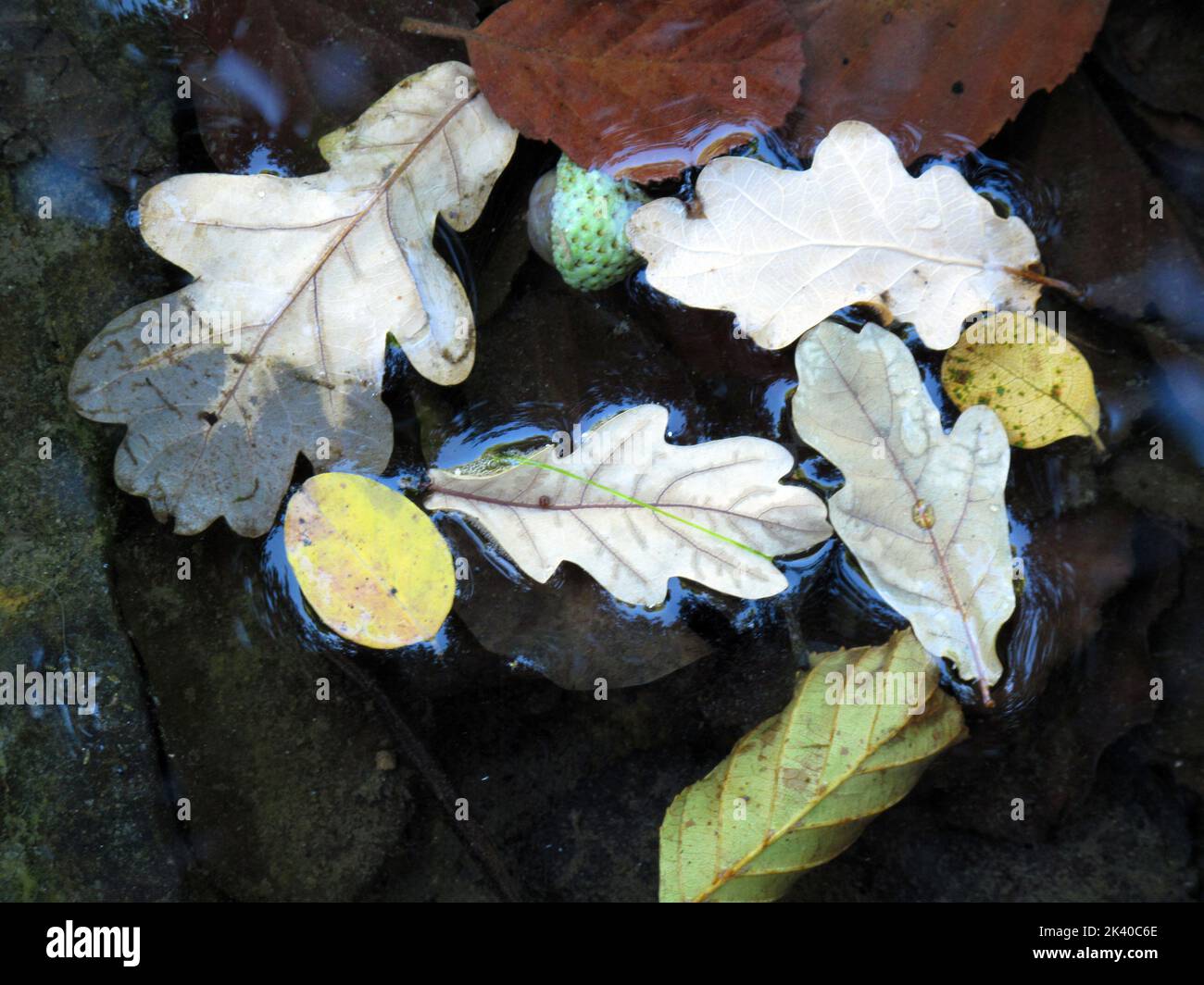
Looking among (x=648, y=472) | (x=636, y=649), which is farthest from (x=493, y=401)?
(x=636, y=649)

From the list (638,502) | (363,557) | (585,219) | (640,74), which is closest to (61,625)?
(363,557)

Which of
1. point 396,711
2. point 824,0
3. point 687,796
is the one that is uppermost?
point 824,0

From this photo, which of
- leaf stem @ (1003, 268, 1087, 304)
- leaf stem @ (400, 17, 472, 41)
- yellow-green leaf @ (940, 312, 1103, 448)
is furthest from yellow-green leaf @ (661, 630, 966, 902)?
leaf stem @ (400, 17, 472, 41)

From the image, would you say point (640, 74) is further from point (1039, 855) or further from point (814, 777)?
point (1039, 855)

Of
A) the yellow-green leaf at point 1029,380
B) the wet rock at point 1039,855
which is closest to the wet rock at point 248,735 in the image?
the wet rock at point 1039,855

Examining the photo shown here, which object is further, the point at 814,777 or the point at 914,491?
the point at 914,491

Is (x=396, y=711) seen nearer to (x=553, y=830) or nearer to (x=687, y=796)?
(x=553, y=830)

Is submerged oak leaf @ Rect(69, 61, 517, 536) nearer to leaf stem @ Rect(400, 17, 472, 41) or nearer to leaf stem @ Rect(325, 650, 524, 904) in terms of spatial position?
leaf stem @ Rect(400, 17, 472, 41)
